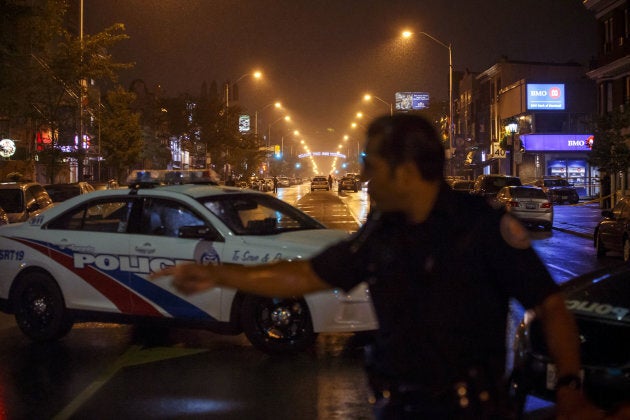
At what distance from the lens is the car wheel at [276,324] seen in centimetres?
750

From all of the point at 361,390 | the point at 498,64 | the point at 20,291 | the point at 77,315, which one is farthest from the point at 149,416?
the point at 498,64

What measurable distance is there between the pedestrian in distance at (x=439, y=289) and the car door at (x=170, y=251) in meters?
5.06

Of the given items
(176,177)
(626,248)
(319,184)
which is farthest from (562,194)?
(176,177)

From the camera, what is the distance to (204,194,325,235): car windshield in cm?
798

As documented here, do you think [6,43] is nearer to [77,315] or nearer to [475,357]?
[77,315]

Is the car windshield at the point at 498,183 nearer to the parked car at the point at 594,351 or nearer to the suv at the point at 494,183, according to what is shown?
the suv at the point at 494,183

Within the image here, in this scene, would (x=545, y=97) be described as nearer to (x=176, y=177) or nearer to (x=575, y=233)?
(x=575, y=233)

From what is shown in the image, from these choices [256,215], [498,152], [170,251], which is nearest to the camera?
[170,251]

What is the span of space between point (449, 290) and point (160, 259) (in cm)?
572

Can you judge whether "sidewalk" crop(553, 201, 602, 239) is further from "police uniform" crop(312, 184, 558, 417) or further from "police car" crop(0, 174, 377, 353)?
"police uniform" crop(312, 184, 558, 417)

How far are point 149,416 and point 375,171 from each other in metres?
3.95

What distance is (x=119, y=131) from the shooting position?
40469 millimetres

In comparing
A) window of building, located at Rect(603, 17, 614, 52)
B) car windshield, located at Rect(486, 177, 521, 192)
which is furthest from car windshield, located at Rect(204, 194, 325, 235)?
window of building, located at Rect(603, 17, 614, 52)

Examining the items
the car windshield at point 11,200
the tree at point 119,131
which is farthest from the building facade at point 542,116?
the car windshield at point 11,200
